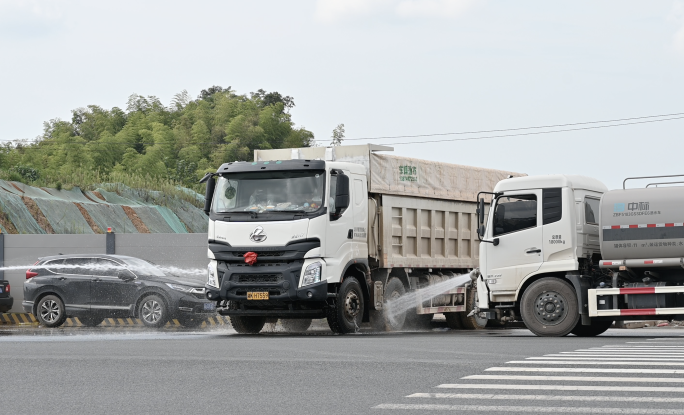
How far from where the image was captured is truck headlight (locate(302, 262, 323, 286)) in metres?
17.4

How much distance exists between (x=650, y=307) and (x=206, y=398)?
10.2 m

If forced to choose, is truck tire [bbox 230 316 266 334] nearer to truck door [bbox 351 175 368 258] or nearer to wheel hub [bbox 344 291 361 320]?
wheel hub [bbox 344 291 361 320]

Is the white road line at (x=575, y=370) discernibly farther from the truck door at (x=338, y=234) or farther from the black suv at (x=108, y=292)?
the black suv at (x=108, y=292)

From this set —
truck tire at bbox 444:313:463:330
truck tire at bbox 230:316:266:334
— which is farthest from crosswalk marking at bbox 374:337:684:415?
truck tire at bbox 444:313:463:330

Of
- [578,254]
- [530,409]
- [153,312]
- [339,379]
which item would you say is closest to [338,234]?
[578,254]

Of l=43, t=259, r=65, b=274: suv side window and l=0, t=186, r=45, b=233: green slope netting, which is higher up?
l=0, t=186, r=45, b=233: green slope netting

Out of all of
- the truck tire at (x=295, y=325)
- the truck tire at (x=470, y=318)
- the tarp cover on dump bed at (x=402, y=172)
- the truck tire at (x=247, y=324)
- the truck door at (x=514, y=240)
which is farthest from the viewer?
the truck tire at (x=470, y=318)

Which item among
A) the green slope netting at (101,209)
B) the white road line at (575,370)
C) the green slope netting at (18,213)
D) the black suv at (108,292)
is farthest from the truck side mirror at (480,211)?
the green slope netting at (18,213)

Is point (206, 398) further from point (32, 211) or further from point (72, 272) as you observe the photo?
point (32, 211)

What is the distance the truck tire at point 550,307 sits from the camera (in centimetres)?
1716

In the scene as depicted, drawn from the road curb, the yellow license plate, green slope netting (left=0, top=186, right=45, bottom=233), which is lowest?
the road curb

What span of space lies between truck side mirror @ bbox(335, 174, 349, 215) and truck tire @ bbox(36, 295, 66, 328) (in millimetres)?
8408

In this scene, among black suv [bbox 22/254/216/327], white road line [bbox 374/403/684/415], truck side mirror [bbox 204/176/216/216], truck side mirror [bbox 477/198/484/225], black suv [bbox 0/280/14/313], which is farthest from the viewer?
black suv [bbox 0/280/14/313]

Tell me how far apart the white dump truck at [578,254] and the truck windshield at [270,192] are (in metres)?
2.97
